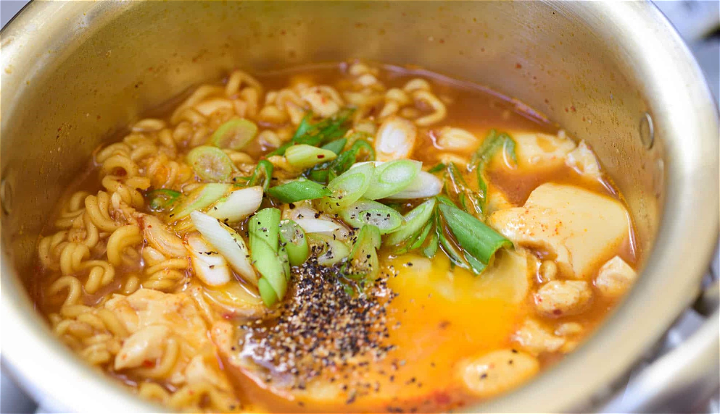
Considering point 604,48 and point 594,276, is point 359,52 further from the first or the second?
point 594,276

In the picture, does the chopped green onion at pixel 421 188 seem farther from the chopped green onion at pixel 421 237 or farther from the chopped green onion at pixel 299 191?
the chopped green onion at pixel 299 191

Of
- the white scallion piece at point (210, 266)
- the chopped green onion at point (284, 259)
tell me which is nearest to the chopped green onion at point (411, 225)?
the chopped green onion at point (284, 259)

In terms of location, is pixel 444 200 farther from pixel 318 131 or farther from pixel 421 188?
pixel 318 131

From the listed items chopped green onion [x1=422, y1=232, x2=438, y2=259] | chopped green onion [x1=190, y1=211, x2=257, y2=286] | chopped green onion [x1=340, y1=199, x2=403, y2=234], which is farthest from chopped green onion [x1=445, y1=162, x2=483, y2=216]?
chopped green onion [x1=190, y1=211, x2=257, y2=286]

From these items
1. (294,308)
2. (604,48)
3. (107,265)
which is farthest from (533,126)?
(107,265)

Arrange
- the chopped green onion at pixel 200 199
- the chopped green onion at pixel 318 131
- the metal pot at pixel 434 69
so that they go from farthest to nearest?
the chopped green onion at pixel 318 131 < the chopped green onion at pixel 200 199 < the metal pot at pixel 434 69

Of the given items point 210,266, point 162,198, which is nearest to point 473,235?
point 210,266
